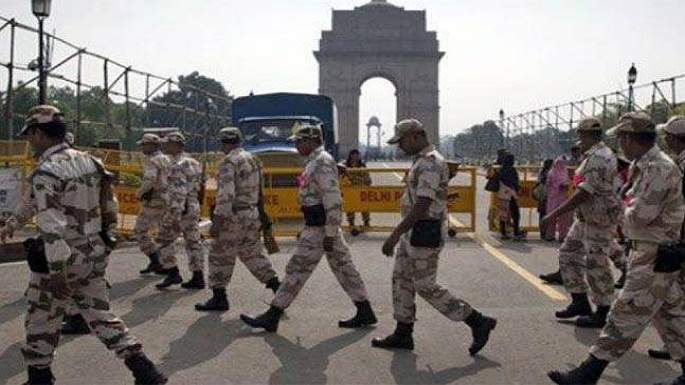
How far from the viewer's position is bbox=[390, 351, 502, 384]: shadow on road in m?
5.04

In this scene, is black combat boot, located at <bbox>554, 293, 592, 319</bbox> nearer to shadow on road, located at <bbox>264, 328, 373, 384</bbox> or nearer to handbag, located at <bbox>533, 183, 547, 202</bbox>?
shadow on road, located at <bbox>264, 328, 373, 384</bbox>

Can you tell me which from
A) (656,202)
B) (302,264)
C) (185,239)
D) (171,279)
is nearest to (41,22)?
(185,239)

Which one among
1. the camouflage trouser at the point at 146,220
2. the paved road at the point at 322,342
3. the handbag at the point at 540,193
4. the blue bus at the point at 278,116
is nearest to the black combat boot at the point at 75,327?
the paved road at the point at 322,342

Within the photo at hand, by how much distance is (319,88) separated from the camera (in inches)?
3317

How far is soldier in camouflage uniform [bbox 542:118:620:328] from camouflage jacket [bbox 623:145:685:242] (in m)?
1.43

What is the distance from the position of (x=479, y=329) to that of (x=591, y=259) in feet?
4.64

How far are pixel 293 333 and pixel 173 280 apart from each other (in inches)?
103

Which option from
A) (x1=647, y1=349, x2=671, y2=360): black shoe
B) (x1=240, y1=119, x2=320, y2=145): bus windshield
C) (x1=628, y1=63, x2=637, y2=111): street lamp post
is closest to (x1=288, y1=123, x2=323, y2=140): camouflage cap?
(x1=647, y1=349, x2=671, y2=360): black shoe

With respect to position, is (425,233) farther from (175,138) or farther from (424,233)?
(175,138)

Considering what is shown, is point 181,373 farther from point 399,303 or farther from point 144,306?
point 144,306

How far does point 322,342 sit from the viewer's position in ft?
19.8

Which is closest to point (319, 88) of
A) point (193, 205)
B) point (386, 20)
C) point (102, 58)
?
point (386, 20)

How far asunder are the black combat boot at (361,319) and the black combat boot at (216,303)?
1.29 meters

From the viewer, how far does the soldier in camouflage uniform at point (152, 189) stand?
865cm
